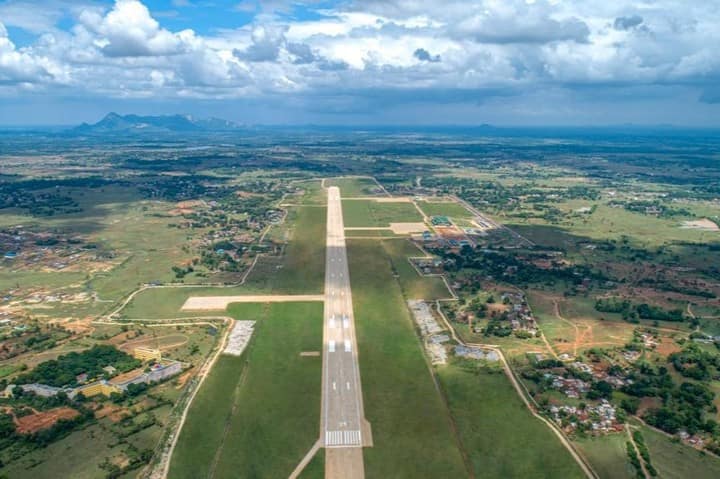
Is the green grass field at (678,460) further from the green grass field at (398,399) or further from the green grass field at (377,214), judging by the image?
the green grass field at (377,214)

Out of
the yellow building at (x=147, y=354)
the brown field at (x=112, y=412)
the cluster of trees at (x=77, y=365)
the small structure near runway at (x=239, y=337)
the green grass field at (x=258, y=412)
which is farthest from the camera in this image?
the small structure near runway at (x=239, y=337)

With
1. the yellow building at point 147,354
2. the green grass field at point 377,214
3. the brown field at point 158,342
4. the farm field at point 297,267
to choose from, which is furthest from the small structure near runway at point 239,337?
the green grass field at point 377,214

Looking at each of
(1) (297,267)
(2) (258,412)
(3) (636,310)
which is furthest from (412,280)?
(2) (258,412)

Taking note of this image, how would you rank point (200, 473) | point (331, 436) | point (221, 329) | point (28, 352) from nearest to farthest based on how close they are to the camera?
1. point (200, 473)
2. point (331, 436)
3. point (28, 352)
4. point (221, 329)

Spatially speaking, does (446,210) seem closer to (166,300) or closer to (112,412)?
(166,300)

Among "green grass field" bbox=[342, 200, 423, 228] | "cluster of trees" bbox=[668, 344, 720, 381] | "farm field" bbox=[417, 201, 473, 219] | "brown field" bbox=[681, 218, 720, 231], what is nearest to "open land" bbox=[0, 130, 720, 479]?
"cluster of trees" bbox=[668, 344, 720, 381]

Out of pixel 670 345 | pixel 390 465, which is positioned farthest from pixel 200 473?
pixel 670 345

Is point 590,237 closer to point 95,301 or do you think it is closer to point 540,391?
point 540,391
